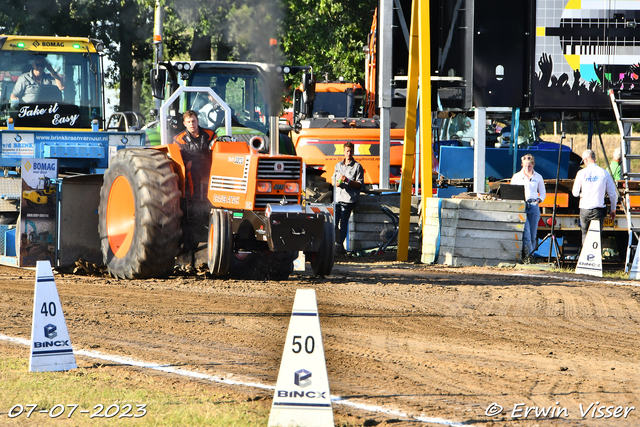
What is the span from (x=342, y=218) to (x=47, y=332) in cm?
915

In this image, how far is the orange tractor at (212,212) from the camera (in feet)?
31.2

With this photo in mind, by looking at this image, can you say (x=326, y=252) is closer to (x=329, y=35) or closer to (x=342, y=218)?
(x=342, y=218)

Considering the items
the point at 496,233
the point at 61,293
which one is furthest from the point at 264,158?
the point at 496,233

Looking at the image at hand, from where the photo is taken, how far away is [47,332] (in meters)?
5.83

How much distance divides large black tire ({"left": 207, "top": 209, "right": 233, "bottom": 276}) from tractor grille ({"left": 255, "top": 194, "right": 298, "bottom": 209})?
0.43 metres

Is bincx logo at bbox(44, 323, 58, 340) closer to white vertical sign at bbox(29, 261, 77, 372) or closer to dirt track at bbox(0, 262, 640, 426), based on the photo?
Answer: white vertical sign at bbox(29, 261, 77, 372)

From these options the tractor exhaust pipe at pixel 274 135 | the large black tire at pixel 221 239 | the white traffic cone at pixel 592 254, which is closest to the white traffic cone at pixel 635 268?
the white traffic cone at pixel 592 254

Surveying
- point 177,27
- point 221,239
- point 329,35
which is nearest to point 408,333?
point 221,239

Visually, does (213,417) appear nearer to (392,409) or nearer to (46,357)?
(392,409)

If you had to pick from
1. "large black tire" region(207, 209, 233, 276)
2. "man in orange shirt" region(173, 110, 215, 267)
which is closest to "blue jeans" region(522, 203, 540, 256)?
"man in orange shirt" region(173, 110, 215, 267)

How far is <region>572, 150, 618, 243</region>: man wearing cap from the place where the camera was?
12.9 metres

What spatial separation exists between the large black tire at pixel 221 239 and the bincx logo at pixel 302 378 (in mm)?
5049

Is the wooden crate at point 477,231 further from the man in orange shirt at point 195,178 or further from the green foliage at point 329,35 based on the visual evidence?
the green foliage at point 329,35

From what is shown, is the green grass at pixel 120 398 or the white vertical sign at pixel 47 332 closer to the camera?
the green grass at pixel 120 398
